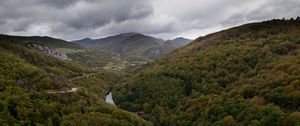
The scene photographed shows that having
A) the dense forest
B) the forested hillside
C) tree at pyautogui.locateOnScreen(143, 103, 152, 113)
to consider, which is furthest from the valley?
tree at pyautogui.locateOnScreen(143, 103, 152, 113)

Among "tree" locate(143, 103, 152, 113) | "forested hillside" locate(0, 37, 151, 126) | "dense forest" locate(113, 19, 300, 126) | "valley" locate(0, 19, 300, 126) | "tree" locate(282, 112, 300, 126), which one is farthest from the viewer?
"tree" locate(143, 103, 152, 113)

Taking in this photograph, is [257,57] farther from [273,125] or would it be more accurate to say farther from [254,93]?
[273,125]

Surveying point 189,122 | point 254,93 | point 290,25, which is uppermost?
point 290,25

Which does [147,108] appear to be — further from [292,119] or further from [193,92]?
[292,119]

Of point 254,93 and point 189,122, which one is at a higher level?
point 254,93

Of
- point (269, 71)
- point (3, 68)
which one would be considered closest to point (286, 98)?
point (269, 71)

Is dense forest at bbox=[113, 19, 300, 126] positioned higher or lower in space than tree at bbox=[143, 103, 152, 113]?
higher

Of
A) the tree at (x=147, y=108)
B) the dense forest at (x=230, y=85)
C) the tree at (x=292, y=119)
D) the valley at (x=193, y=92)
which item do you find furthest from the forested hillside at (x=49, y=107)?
the tree at (x=292, y=119)

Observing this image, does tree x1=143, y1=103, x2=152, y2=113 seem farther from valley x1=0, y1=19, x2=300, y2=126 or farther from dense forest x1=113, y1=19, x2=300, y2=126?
valley x1=0, y1=19, x2=300, y2=126

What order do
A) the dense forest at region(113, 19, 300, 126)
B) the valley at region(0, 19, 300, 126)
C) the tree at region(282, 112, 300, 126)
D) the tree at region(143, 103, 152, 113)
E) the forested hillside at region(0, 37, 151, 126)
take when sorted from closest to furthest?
the tree at region(282, 112, 300, 126) < the dense forest at region(113, 19, 300, 126) < the valley at region(0, 19, 300, 126) < the forested hillside at region(0, 37, 151, 126) < the tree at region(143, 103, 152, 113)
